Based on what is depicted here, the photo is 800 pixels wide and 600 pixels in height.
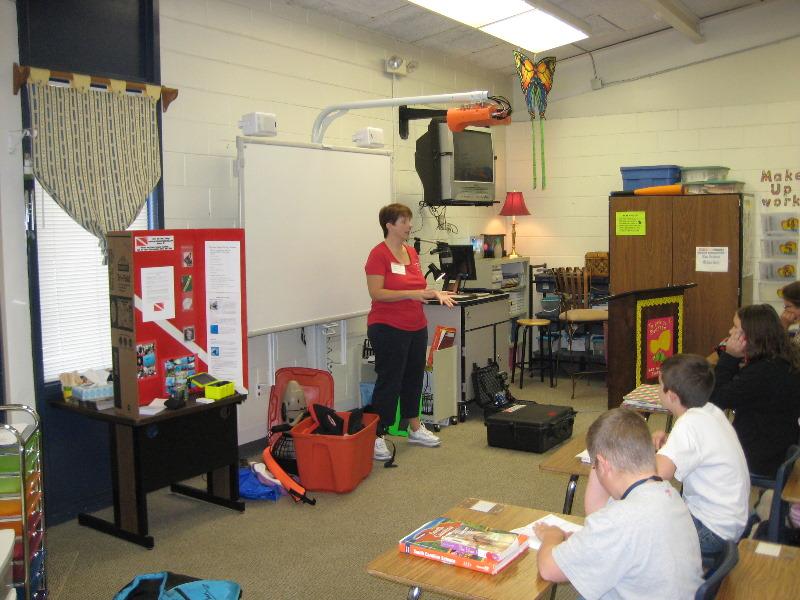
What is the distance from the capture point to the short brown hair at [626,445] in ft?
6.02

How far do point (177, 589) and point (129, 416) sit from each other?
5.03 feet

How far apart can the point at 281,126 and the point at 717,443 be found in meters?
3.63

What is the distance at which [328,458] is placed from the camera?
4.23 m

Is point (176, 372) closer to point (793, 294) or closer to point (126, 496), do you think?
point (126, 496)

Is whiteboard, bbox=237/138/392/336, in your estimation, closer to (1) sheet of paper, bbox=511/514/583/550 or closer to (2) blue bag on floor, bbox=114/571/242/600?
(2) blue bag on floor, bbox=114/571/242/600

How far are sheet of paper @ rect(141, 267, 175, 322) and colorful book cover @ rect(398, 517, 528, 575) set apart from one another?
2090mm

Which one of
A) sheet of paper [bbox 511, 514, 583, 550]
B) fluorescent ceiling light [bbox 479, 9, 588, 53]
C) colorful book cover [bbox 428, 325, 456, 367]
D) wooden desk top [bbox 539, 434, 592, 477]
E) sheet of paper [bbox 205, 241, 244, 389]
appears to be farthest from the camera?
fluorescent ceiling light [bbox 479, 9, 588, 53]

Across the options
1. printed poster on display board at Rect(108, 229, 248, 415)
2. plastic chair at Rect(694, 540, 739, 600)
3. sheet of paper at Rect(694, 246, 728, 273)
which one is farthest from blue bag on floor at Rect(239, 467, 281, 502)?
sheet of paper at Rect(694, 246, 728, 273)

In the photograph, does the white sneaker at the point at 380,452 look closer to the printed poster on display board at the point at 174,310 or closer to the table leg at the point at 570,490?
the printed poster on display board at the point at 174,310

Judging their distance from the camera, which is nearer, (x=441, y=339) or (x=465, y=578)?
(x=465, y=578)

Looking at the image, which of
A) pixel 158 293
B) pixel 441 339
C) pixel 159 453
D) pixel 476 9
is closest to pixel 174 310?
pixel 158 293

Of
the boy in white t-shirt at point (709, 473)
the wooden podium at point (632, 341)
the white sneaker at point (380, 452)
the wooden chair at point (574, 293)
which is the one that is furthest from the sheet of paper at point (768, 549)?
the wooden chair at point (574, 293)

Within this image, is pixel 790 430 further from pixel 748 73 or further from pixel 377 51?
pixel 748 73

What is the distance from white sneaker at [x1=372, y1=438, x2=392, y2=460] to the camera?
15.9 feet
